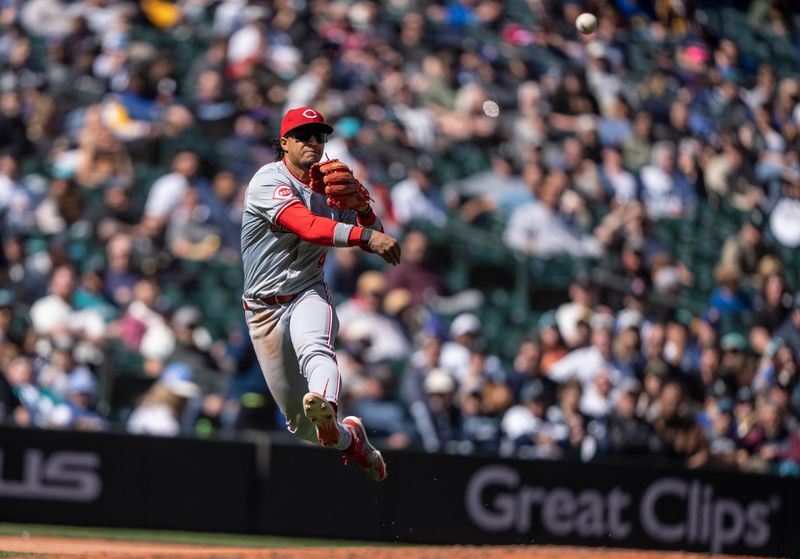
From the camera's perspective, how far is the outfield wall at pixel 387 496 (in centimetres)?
932

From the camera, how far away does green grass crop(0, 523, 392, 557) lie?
30.2 feet

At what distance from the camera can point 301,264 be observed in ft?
20.9

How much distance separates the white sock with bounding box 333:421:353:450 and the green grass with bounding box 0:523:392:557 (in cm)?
324

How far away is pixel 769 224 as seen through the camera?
1288 centimetres

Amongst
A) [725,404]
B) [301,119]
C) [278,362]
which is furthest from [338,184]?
[725,404]

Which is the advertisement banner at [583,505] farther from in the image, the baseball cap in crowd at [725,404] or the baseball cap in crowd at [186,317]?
the baseball cap in crowd at [186,317]

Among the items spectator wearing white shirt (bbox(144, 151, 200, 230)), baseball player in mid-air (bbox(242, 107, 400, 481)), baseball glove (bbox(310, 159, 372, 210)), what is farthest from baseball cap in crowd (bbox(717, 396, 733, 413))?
baseball glove (bbox(310, 159, 372, 210))

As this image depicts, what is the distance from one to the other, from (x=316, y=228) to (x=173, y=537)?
13.9ft

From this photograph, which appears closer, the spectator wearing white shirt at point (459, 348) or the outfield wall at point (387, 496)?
the outfield wall at point (387, 496)

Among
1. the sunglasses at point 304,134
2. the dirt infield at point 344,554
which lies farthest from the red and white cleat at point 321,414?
the sunglasses at point 304,134

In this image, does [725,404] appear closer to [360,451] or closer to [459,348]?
[459,348]

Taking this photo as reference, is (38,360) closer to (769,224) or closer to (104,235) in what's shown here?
(104,235)

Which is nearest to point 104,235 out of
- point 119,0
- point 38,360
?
point 38,360

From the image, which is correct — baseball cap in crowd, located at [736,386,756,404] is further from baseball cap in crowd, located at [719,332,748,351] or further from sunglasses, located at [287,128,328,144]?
sunglasses, located at [287,128,328,144]
